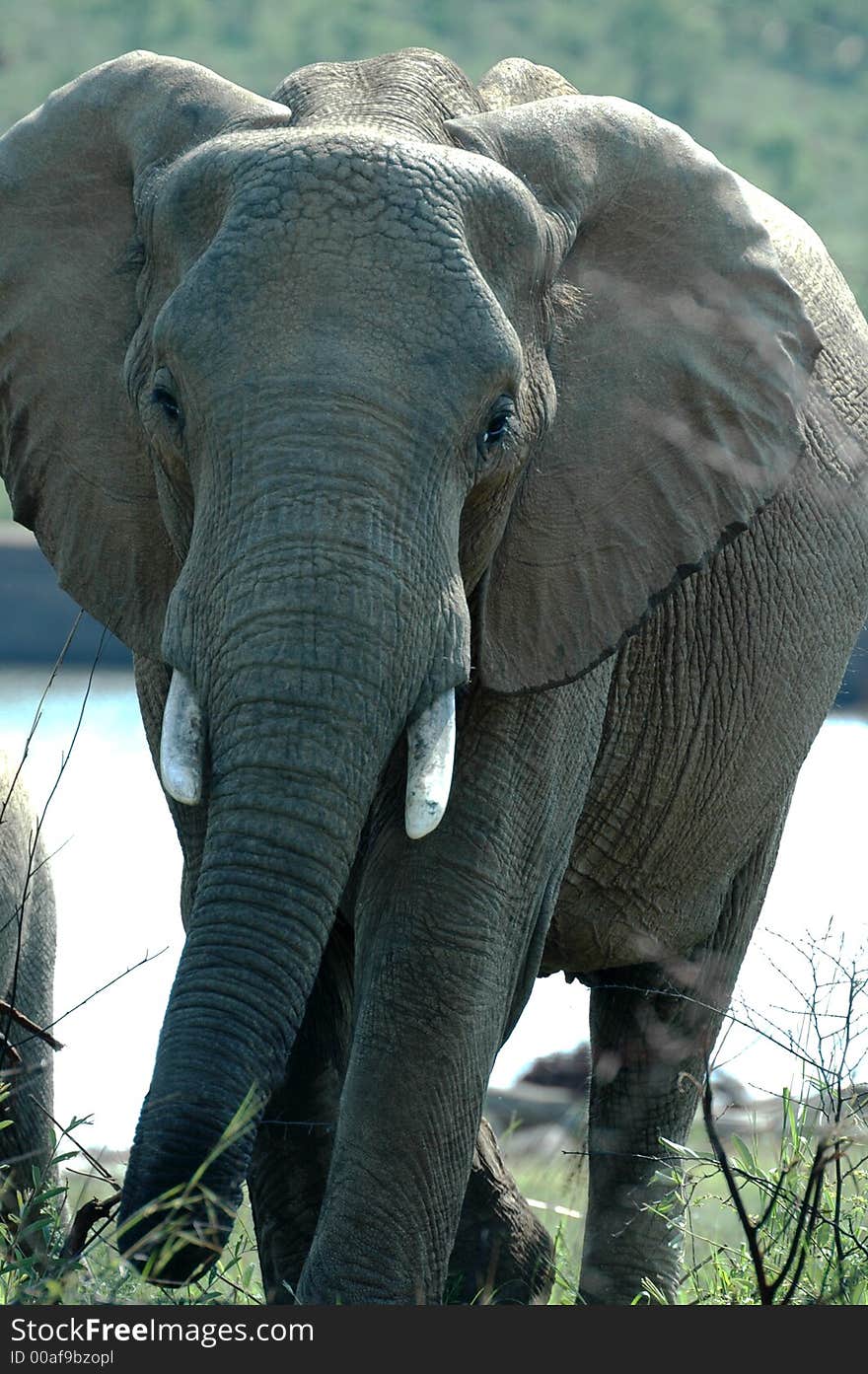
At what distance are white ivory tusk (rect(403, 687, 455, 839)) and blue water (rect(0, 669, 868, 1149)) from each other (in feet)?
1.75

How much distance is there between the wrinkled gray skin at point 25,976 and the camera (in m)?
4.89

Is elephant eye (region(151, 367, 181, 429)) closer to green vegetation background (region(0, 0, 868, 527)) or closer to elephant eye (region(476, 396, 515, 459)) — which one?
elephant eye (region(476, 396, 515, 459))

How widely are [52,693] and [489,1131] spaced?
11409mm

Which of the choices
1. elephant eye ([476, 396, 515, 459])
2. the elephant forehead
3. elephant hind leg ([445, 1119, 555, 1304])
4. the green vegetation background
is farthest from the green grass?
the green vegetation background

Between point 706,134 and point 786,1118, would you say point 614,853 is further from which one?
point 706,134

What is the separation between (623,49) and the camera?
33.8m

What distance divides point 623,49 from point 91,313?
3134 cm

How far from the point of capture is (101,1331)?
2.92m

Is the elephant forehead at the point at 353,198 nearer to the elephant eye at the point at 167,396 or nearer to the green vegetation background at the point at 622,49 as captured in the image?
the elephant eye at the point at 167,396

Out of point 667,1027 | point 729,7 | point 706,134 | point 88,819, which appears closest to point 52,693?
point 88,819

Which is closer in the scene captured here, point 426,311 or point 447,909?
point 426,311

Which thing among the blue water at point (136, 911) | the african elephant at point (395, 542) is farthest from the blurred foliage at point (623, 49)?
the african elephant at point (395, 542)

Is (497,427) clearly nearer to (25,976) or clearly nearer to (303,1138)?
(303,1138)

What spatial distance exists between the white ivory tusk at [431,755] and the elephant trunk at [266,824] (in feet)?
0.25
